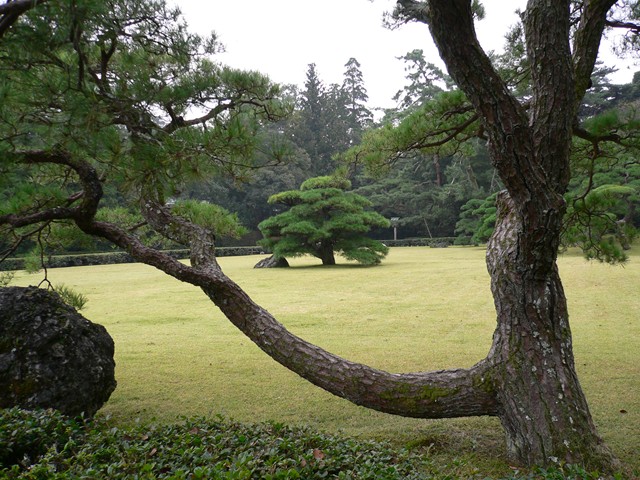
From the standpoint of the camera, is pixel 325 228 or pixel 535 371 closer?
pixel 535 371

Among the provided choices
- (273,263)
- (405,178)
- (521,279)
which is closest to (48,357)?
(521,279)

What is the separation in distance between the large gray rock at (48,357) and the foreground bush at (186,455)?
1.51 ft

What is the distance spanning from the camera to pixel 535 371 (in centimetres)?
190

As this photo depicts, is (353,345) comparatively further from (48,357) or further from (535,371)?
(48,357)

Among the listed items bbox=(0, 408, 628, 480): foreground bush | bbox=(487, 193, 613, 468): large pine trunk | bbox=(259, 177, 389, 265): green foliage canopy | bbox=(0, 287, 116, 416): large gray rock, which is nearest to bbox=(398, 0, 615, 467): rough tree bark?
bbox=(487, 193, 613, 468): large pine trunk

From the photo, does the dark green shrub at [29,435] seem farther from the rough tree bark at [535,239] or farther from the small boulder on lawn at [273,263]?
the small boulder on lawn at [273,263]

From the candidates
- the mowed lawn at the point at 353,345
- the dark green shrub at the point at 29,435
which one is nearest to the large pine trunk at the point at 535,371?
the mowed lawn at the point at 353,345

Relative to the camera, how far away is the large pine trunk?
5.98 ft

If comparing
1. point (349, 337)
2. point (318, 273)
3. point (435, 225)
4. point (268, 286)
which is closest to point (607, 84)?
point (435, 225)

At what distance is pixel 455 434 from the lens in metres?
2.39

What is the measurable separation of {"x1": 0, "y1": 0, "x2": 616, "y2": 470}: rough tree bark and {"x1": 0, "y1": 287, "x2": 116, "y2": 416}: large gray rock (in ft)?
1.40

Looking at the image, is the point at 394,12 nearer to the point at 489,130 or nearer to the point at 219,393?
the point at 489,130

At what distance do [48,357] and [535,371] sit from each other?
2.13m

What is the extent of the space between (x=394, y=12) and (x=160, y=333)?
390cm
